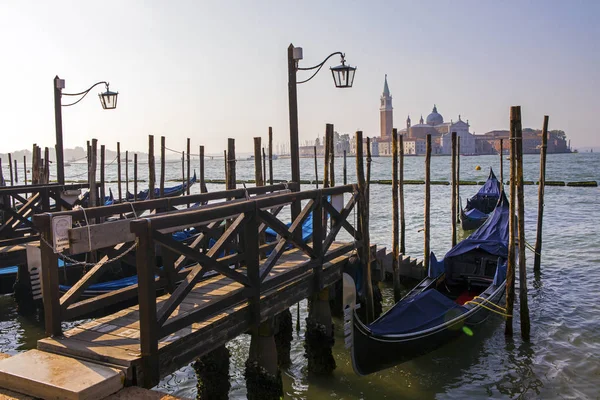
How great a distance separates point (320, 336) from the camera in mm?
6059

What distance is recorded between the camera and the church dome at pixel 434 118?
6065 inches

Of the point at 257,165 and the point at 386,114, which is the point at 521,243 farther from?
the point at 386,114

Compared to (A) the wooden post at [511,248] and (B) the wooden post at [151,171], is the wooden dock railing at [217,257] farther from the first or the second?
(B) the wooden post at [151,171]

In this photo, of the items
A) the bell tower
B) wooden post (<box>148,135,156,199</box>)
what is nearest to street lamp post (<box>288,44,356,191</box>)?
wooden post (<box>148,135,156,199</box>)

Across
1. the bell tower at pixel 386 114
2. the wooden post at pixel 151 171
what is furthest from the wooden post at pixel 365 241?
the bell tower at pixel 386 114

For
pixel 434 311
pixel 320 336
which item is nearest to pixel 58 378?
pixel 320 336

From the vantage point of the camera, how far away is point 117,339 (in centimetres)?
386

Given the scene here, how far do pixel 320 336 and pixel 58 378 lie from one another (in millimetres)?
3317

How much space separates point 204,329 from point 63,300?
41.1 inches

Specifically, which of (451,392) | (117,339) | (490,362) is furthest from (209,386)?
(490,362)

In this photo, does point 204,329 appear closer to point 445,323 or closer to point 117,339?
point 117,339

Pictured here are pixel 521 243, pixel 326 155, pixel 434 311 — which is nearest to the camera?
pixel 434 311

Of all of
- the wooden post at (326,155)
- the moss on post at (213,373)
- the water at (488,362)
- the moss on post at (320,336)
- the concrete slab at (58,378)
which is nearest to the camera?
the concrete slab at (58,378)

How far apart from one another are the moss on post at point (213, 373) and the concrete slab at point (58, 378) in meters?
1.65
